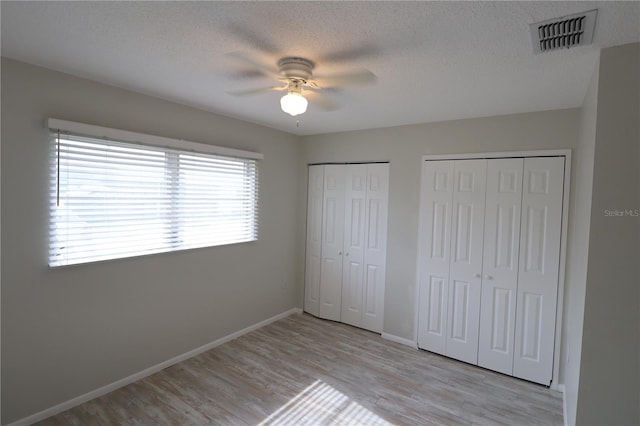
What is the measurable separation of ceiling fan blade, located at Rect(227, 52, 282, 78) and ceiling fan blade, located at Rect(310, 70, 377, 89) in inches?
10.8

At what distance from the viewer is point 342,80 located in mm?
2027

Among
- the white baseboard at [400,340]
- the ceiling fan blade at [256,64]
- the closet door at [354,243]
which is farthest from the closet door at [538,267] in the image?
the ceiling fan blade at [256,64]

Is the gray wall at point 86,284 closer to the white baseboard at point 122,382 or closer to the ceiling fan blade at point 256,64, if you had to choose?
the white baseboard at point 122,382

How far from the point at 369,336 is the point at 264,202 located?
2087 millimetres

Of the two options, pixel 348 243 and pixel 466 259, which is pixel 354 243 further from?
pixel 466 259

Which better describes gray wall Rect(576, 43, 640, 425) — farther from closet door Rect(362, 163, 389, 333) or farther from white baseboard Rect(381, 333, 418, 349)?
closet door Rect(362, 163, 389, 333)

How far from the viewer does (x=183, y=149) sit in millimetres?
3094

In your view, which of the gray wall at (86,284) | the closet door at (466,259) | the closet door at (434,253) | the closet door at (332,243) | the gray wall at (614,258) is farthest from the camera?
the closet door at (332,243)

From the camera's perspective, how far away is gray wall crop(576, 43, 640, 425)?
167 centimetres

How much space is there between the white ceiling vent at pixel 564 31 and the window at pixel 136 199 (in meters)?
2.78

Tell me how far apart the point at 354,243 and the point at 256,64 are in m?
Answer: 2.66

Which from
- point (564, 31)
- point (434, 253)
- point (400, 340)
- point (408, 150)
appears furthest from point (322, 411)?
point (564, 31)

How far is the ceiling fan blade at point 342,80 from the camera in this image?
1.80m

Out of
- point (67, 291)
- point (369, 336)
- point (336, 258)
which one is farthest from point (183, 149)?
point (369, 336)
